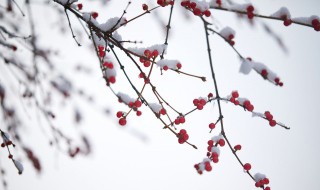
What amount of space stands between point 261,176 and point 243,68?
51.0 inches

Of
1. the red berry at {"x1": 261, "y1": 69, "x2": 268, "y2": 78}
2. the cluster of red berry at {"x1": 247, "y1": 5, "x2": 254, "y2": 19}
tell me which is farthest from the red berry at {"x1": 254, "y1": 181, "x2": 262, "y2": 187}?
the cluster of red berry at {"x1": 247, "y1": 5, "x2": 254, "y2": 19}

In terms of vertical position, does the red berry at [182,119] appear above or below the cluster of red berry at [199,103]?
below

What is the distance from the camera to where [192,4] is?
5.92ft

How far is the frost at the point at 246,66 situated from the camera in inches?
58.0

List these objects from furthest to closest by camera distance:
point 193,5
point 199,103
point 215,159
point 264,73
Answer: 1. point 215,159
2. point 199,103
3. point 193,5
4. point 264,73

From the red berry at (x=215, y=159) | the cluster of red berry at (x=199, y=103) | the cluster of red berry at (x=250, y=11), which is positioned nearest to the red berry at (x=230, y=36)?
the cluster of red berry at (x=250, y=11)

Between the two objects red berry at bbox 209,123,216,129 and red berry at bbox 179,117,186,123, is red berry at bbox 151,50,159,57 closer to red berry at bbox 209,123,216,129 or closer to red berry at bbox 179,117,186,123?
red berry at bbox 179,117,186,123

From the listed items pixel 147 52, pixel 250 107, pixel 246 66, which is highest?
pixel 147 52

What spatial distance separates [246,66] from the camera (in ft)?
4.85

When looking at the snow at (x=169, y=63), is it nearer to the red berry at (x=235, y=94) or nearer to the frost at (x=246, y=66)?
the frost at (x=246, y=66)

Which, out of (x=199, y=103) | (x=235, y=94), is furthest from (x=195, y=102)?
(x=235, y=94)

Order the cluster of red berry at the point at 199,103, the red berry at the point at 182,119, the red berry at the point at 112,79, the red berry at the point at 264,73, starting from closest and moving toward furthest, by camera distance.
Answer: the red berry at the point at 264,73 → the red berry at the point at 112,79 → the red berry at the point at 182,119 → the cluster of red berry at the point at 199,103

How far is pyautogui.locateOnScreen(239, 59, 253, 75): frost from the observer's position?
1.47 m

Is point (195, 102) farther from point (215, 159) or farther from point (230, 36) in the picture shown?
point (230, 36)
